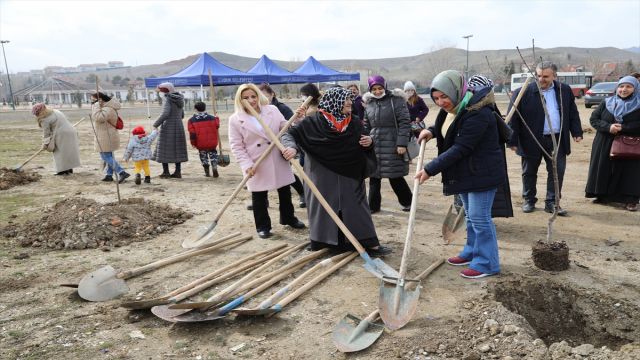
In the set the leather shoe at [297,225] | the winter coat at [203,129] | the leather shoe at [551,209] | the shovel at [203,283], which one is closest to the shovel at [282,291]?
the shovel at [203,283]

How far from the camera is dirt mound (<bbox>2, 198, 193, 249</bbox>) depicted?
18.0 feet

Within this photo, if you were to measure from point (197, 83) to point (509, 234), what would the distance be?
1131 centimetres

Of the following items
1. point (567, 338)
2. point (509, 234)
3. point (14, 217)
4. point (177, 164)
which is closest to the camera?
point (567, 338)

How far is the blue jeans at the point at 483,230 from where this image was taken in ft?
12.7

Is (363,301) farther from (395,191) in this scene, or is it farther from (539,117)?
(539,117)

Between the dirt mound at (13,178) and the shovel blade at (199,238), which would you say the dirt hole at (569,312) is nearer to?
the shovel blade at (199,238)

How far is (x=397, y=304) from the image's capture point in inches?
132

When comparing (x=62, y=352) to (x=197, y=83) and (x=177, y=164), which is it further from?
(x=197, y=83)

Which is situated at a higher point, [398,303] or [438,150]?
[438,150]

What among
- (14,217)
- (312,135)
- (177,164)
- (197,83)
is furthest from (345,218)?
(197,83)

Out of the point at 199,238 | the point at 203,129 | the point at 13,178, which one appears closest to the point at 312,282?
the point at 199,238

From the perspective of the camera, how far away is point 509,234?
17.4ft

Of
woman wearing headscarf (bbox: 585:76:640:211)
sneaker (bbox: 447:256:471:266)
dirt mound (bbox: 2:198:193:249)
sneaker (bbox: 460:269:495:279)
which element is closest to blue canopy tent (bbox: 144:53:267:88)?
dirt mound (bbox: 2:198:193:249)

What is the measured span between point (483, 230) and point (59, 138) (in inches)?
353
